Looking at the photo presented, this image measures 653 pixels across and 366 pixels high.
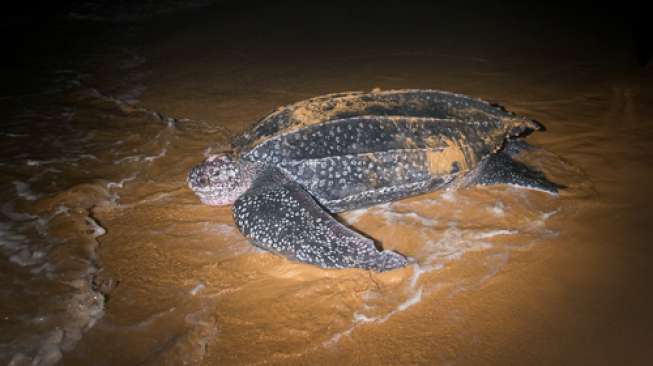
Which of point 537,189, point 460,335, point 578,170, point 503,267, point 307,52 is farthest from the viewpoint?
point 307,52

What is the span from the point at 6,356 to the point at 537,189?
3567mm

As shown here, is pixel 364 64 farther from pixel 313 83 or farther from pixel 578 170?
pixel 578 170

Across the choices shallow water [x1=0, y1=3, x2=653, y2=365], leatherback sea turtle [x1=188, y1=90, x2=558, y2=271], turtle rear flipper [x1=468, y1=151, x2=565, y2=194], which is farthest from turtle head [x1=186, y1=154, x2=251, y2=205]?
turtle rear flipper [x1=468, y1=151, x2=565, y2=194]

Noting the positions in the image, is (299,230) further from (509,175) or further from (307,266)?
(509,175)

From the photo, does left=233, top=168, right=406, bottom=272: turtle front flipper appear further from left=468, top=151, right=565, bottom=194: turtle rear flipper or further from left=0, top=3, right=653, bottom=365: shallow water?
left=468, top=151, right=565, bottom=194: turtle rear flipper

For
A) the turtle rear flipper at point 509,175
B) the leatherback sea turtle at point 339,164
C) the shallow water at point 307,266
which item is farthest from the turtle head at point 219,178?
the turtle rear flipper at point 509,175

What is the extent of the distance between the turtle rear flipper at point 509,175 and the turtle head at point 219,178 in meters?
1.90

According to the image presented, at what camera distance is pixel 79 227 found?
2.67 metres

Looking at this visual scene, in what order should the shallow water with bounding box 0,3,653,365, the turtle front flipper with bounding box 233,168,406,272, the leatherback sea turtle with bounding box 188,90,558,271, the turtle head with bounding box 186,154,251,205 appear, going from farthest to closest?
the turtle head with bounding box 186,154,251,205
the leatherback sea turtle with bounding box 188,90,558,271
the turtle front flipper with bounding box 233,168,406,272
the shallow water with bounding box 0,3,653,365

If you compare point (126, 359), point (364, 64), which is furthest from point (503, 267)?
point (364, 64)

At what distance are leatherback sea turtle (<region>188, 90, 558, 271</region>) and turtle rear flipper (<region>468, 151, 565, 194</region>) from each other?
14mm

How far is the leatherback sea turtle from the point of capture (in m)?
2.28

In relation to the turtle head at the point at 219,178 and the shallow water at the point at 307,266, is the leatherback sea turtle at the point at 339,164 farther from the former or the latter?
the shallow water at the point at 307,266

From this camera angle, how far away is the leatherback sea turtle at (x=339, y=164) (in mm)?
2279
